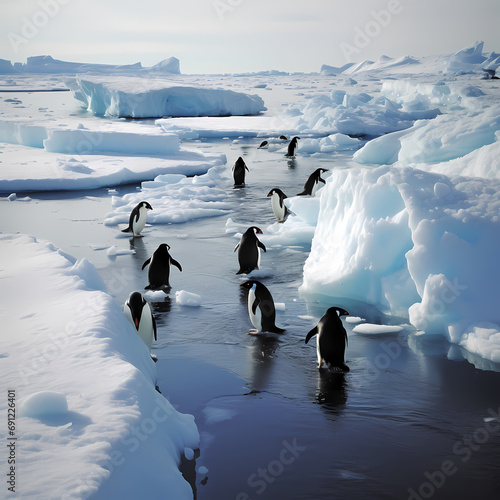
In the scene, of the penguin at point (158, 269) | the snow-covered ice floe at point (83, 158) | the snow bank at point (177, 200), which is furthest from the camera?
the snow-covered ice floe at point (83, 158)

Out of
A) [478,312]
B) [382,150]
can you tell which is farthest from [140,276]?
[382,150]

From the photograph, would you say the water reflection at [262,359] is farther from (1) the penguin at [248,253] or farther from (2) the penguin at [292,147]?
(2) the penguin at [292,147]

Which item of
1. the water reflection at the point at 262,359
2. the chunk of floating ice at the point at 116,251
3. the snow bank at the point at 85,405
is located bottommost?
the chunk of floating ice at the point at 116,251

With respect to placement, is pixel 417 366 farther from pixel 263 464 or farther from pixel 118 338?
pixel 118 338

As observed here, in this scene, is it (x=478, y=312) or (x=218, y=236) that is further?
(x=218, y=236)

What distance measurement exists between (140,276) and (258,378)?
135 inches

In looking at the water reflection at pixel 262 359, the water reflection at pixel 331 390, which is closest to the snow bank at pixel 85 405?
the water reflection at pixel 262 359

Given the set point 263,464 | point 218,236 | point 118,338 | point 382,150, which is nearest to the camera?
point 263,464

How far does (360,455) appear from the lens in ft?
12.3

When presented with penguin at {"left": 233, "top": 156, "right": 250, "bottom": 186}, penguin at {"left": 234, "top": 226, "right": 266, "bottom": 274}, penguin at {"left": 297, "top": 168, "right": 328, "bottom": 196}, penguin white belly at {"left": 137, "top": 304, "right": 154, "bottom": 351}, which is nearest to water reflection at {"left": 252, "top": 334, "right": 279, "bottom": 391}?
penguin white belly at {"left": 137, "top": 304, "right": 154, "bottom": 351}

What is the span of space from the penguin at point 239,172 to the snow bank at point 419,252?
7.05 metres

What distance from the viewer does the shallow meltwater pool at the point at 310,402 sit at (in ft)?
11.5

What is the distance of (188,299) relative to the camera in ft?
22.2

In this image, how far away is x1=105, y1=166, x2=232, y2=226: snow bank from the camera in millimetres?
11406
